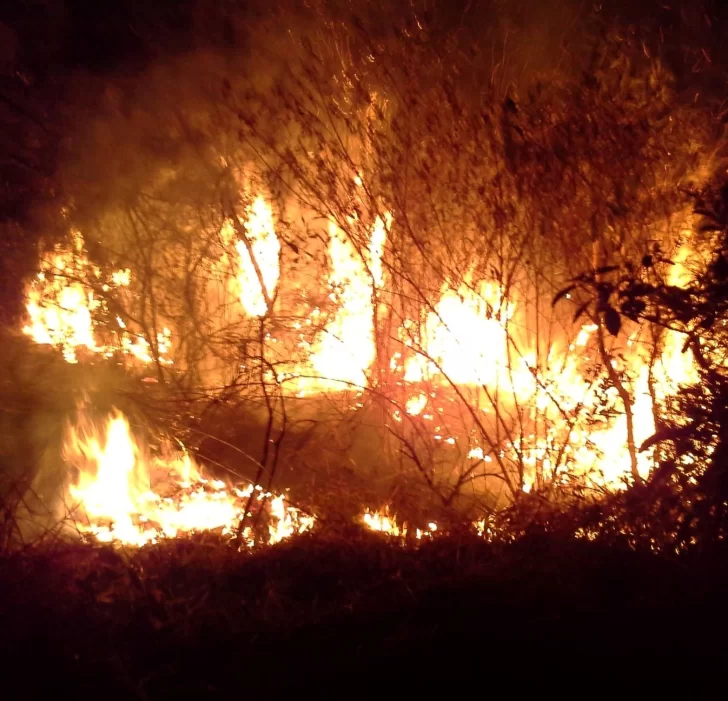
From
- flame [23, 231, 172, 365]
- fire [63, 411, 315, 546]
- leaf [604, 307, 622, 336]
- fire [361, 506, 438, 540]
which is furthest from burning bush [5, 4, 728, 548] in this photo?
leaf [604, 307, 622, 336]

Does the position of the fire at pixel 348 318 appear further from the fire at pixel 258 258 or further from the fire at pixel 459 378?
the fire at pixel 258 258

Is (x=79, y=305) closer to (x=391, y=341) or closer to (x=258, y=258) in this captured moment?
(x=258, y=258)

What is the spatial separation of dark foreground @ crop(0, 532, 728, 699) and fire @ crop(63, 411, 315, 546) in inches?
38.7

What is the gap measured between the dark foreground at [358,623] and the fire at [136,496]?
0.98 m

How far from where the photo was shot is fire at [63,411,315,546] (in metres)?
5.07

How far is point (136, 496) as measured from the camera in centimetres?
543

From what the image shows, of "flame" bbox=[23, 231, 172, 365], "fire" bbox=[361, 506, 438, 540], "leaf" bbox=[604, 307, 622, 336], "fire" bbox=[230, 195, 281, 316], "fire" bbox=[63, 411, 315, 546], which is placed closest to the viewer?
"leaf" bbox=[604, 307, 622, 336]

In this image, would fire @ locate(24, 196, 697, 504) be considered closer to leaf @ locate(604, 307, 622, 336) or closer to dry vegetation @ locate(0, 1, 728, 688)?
dry vegetation @ locate(0, 1, 728, 688)

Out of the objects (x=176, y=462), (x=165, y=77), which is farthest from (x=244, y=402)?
(x=165, y=77)

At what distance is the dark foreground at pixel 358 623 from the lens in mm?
2945

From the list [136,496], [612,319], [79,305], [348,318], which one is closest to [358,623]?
[612,319]

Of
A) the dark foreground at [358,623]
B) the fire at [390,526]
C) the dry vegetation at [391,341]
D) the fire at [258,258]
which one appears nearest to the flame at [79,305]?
the dry vegetation at [391,341]

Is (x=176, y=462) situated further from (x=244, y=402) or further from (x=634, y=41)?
(x=634, y=41)

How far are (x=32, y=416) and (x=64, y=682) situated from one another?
3925mm
